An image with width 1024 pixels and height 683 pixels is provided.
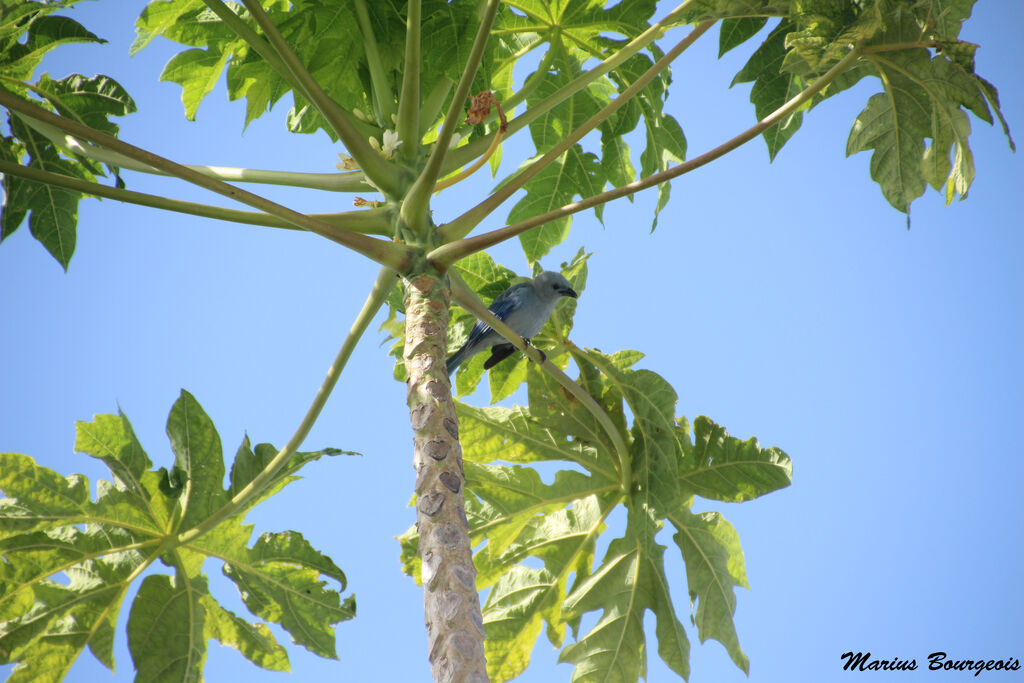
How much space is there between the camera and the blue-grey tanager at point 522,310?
11.5ft

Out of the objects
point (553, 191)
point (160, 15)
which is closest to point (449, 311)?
point (553, 191)

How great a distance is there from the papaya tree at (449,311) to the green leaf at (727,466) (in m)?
0.01

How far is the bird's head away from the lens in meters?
3.47

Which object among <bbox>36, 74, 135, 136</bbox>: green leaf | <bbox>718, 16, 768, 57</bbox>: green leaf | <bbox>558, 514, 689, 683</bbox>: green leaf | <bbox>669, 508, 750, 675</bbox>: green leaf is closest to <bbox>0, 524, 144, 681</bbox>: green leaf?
<bbox>36, 74, 135, 136</bbox>: green leaf

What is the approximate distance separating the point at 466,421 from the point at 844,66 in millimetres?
1915

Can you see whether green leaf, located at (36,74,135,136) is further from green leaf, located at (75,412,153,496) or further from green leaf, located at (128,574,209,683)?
green leaf, located at (128,574,209,683)

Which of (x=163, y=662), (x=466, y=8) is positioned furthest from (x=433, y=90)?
(x=163, y=662)

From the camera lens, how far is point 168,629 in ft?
10.1

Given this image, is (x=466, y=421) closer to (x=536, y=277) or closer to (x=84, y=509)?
(x=536, y=277)

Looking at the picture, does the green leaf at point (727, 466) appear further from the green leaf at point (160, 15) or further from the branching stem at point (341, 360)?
the green leaf at point (160, 15)

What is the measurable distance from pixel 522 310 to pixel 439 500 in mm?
1537

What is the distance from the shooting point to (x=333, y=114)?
249 cm

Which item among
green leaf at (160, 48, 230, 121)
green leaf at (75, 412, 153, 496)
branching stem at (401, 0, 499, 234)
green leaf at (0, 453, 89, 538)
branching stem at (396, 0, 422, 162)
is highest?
green leaf at (160, 48, 230, 121)

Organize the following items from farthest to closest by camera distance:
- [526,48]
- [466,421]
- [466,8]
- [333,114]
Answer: [526,48], [466,421], [466,8], [333,114]
